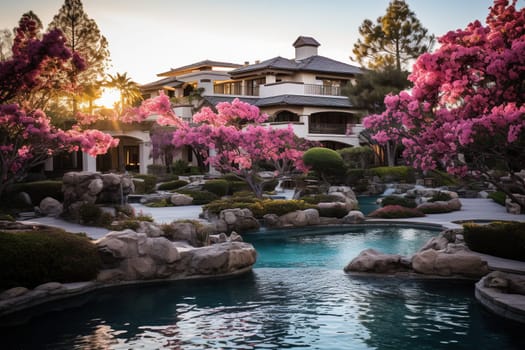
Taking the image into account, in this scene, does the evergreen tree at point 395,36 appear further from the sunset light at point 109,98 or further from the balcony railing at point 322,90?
the sunset light at point 109,98

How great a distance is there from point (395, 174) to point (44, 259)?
1253 inches

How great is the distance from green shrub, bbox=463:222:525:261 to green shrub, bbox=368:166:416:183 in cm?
2637

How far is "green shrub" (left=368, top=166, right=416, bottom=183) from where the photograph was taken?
3956cm

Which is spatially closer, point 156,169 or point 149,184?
point 149,184

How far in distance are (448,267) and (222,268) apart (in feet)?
17.2

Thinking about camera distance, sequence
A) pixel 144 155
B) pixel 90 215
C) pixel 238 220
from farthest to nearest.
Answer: pixel 144 155, pixel 238 220, pixel 90 215

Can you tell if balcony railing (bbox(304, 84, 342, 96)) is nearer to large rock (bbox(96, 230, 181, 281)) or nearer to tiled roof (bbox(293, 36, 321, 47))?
tiled roof (bbox(293, 36, 321, 47))

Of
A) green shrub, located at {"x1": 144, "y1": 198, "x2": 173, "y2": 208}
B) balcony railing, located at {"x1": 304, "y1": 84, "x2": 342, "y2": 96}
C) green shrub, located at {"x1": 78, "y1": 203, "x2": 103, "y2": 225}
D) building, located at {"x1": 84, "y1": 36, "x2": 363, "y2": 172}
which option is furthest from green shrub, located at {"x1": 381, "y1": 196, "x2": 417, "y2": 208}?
balcony railing, located at {"x1": 304, "y1": 84, "x2": 342, "y2": 96}

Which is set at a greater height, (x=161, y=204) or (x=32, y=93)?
(x=32, y=93)

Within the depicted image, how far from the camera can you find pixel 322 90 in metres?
52.7

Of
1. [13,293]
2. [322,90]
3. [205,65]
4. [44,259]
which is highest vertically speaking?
[205,65]

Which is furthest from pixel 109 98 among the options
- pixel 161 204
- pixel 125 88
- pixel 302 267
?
pixel 302 267

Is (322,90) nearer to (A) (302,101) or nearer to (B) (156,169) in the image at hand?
(A) (302,101)

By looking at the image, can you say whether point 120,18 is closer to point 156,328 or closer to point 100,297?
point 100,297
